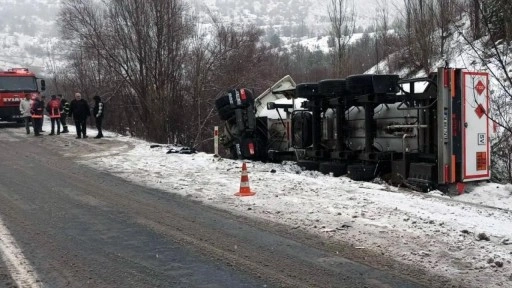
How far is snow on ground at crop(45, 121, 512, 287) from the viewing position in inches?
200

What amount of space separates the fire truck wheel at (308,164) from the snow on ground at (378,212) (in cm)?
70

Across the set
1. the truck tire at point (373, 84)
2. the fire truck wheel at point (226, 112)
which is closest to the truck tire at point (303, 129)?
the truck tire at point (373, 84)

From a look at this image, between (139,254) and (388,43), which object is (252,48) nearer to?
(388,43)

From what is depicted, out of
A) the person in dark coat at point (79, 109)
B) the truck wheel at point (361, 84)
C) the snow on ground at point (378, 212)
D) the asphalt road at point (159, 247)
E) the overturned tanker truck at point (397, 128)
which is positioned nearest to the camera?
the asphalt road at point (159, 247)

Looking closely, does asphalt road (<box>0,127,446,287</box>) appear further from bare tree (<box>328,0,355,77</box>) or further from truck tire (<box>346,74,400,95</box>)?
bare tree (<box>328,0,355,77</box>)

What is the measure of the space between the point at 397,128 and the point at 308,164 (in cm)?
263

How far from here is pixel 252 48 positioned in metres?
30.4

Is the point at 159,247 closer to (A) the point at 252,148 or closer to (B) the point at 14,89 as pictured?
(A) the point at 252,148

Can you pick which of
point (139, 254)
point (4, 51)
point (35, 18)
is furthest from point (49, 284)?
point (35, 18)

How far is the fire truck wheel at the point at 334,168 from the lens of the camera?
1109 cm

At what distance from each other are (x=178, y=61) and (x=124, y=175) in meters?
12.6

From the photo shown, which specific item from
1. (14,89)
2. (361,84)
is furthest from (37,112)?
(361,84)

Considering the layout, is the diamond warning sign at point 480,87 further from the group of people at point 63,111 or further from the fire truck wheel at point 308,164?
the group of people at point 63,111

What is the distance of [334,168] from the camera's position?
1120 centimetres
